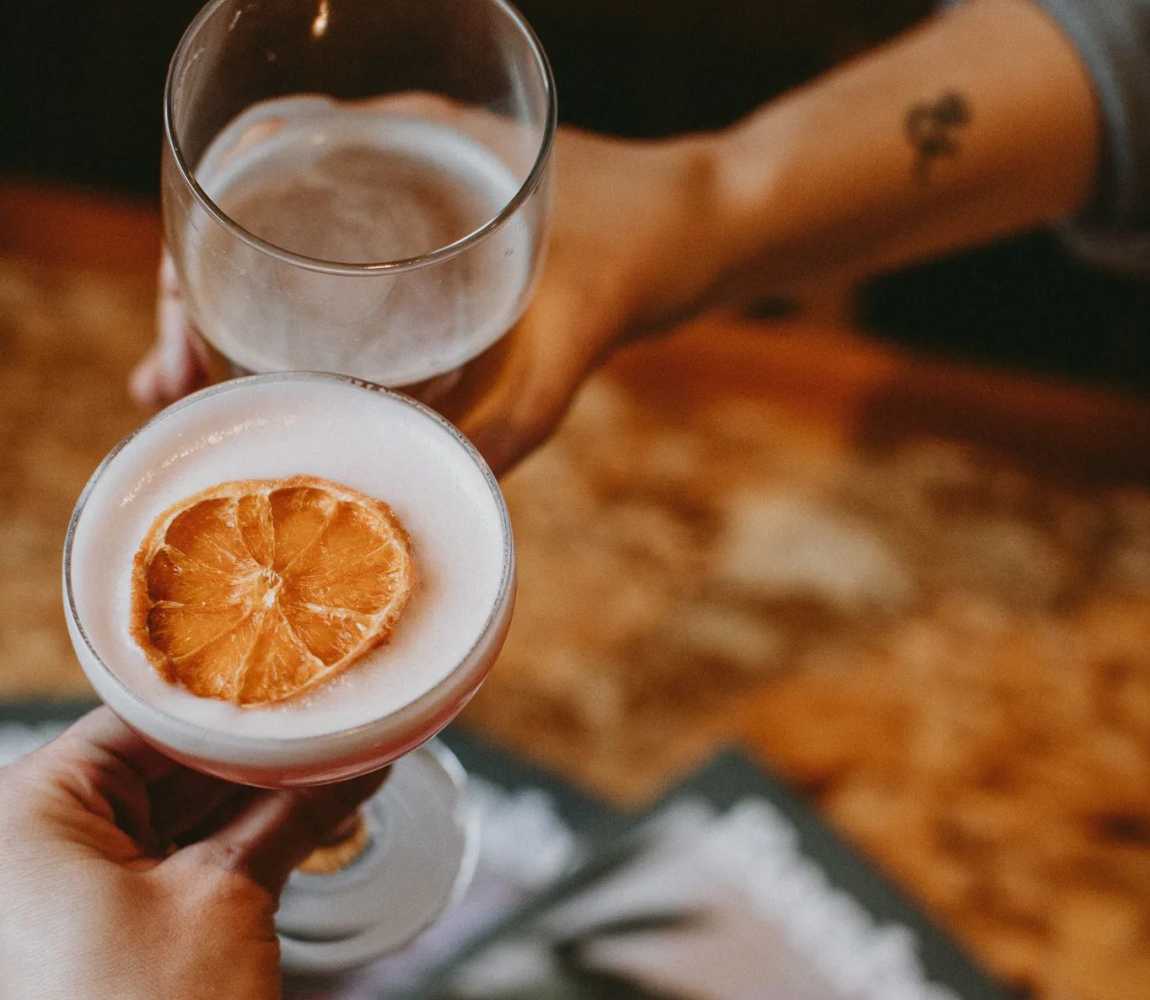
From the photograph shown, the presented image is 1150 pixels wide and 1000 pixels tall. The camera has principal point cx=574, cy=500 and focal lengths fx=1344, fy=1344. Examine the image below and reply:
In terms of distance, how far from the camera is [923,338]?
2051mm

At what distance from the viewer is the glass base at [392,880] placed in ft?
4.01

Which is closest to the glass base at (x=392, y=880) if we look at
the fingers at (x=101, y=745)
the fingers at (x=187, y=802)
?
the fingers at (x=187, y=802)

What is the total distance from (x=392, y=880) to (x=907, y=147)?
2.82ft

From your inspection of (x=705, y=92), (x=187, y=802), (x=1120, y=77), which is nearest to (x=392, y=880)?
(x=187, y=802)

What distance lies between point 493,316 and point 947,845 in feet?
2.55

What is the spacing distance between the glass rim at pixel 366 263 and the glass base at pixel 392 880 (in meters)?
0.52

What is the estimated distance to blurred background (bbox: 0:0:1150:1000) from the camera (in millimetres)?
1375

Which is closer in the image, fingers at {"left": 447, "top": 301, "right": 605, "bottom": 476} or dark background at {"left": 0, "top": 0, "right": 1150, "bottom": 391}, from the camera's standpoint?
fingers at {"left": 447, "top": 301, "right": 605, "bottom": 476}

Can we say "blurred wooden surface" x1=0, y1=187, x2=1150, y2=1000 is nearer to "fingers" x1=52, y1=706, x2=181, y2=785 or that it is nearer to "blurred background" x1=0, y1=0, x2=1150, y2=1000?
"blurred background" x1=0, y1=0, x2=1150, y2=1000

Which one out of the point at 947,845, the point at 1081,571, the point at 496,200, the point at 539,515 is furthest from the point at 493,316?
the point at 1081,571

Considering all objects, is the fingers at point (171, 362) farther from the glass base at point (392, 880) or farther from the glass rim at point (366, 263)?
the glass base at point (392, 880)

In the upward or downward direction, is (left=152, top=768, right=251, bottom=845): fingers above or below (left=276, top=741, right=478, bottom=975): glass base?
above

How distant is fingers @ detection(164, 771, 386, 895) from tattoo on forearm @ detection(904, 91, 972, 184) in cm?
82

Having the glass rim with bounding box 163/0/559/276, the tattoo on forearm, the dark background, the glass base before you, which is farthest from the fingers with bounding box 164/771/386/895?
the dark background
